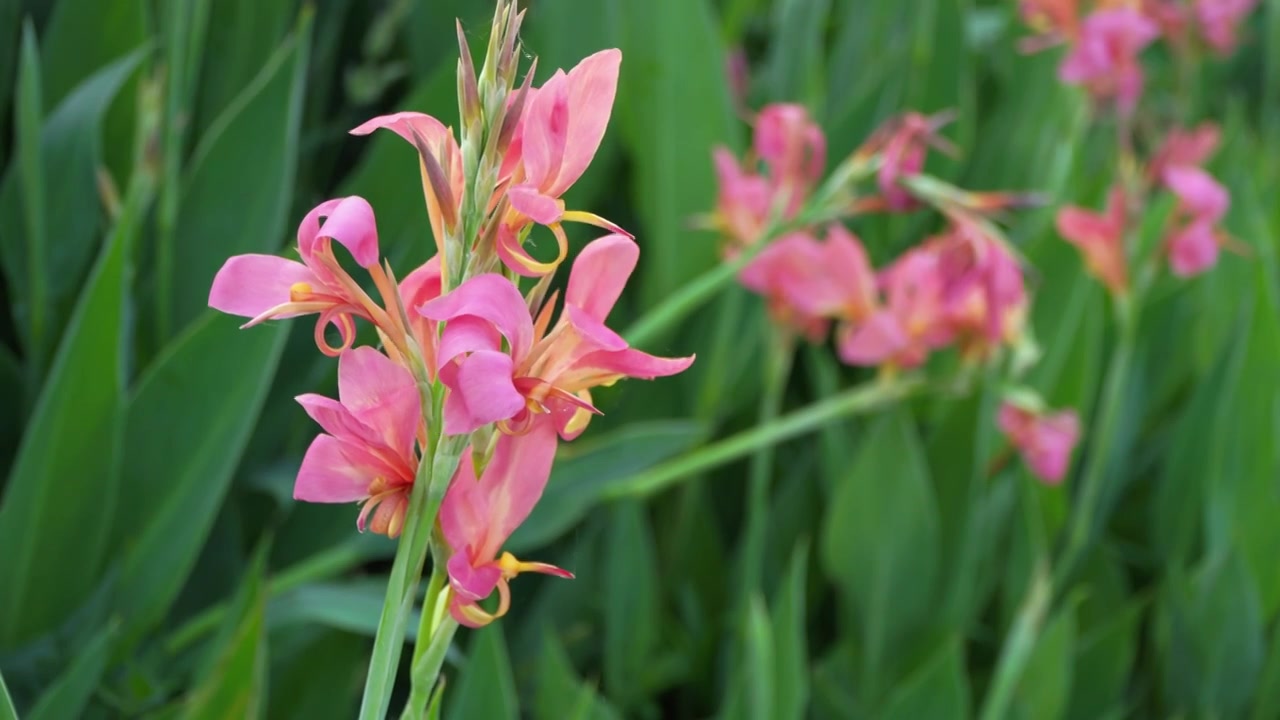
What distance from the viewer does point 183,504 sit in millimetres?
606

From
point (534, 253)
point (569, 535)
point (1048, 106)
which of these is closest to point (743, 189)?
point (534, 253)

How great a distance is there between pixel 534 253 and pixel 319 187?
0.93 ft

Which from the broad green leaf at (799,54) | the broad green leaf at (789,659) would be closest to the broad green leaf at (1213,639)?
the broad green leaf at (789,659)

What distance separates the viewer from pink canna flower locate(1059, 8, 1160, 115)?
3.13ft

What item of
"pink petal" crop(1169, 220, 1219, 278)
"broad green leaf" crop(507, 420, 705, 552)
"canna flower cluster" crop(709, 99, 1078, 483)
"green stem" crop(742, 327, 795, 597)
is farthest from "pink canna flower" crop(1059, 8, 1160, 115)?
"broad green leaf" crop(507, 420, 705, 552)

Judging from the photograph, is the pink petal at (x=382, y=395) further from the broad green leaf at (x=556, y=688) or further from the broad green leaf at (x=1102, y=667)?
the broad green leaf at (x=1102, y=667)

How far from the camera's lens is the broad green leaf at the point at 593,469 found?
72cm

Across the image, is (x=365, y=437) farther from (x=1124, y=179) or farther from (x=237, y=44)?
(x=1124, y=179)

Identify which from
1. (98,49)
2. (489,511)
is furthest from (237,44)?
(489,511)

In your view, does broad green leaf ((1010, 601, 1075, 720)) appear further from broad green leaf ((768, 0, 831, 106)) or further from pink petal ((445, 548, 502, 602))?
pink petal ((445, 548, 502, 602))

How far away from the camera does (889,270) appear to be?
0.84 meters

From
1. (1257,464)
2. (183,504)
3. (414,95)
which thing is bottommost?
(1257,464)

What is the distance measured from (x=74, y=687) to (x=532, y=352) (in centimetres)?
35

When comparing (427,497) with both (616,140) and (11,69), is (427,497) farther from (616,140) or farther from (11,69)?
(616,140)
